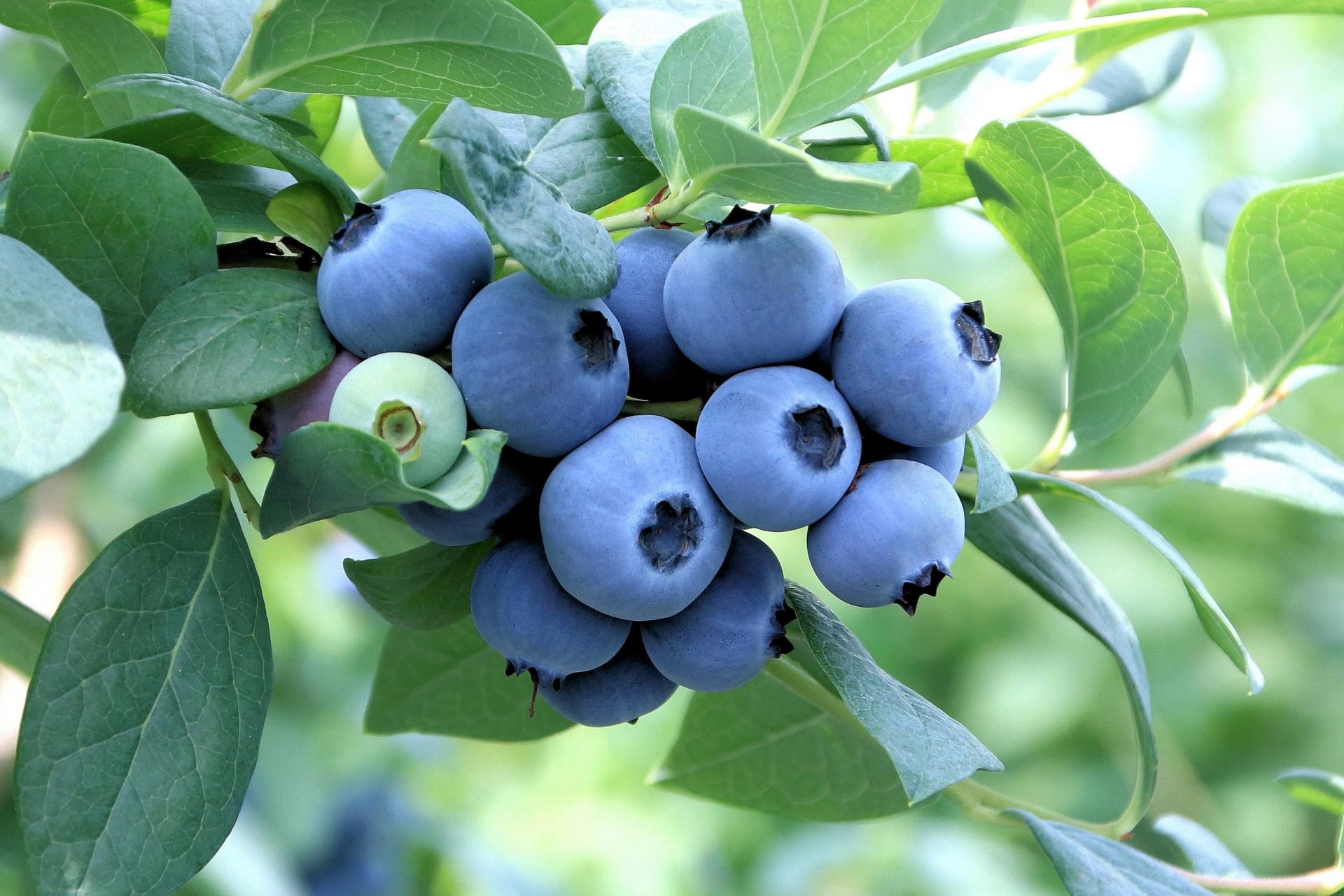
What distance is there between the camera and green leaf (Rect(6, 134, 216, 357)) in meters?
0.45

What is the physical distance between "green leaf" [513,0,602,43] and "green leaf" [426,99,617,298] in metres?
0.26

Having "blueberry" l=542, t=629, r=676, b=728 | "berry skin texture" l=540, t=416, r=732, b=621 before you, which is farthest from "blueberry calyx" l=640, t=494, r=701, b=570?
"blueberry" l=542, t=629, r=676, b=728

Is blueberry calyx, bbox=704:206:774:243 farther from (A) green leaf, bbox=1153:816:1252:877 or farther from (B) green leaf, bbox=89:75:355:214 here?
(A) green leaf, bbox=1153:816:1252:877

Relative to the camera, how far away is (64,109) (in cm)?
70

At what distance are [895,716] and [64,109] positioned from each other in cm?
63

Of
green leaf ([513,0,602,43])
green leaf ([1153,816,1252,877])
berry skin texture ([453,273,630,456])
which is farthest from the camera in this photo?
green leaf ([1153,816,1252,877])

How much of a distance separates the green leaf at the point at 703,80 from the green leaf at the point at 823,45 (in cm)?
3

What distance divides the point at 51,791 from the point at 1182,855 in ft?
2.84

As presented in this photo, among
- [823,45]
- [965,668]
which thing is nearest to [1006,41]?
[823,45]

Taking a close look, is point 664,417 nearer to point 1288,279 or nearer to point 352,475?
point 352,475

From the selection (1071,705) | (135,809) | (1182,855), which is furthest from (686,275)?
(1071,705)

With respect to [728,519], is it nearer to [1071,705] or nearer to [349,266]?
[349,266]

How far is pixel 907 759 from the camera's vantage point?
1.52ft

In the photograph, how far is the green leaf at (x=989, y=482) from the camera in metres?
0.49
